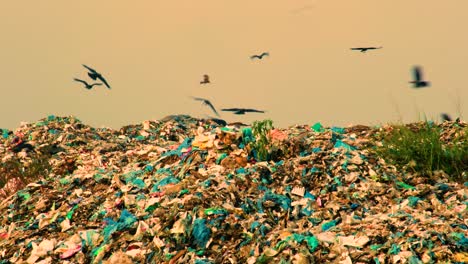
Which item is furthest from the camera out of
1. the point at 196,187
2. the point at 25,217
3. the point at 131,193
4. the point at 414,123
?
the point at 414,123

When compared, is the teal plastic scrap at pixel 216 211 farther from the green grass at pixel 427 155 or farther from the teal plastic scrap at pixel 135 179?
the green grass at pixel 427 155

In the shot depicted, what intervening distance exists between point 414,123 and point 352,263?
17.5 feet

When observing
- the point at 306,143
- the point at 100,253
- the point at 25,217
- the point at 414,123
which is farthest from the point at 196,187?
the point at 414,123

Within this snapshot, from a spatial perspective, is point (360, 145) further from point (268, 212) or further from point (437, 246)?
point (437, 246)

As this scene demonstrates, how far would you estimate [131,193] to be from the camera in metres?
7.21

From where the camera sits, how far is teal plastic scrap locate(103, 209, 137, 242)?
608cm

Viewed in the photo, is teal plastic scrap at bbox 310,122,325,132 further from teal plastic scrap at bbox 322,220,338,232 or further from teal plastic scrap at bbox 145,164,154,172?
teal plastic scrap at bbox 322,220,338,232

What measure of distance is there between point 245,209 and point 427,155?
275 cm

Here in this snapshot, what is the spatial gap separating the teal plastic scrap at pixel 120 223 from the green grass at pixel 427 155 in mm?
3484

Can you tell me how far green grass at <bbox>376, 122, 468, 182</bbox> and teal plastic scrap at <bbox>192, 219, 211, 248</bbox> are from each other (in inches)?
119

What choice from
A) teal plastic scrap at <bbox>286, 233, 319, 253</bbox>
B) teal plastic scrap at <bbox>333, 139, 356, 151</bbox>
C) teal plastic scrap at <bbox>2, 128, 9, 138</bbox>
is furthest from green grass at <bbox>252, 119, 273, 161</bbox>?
teal plastic scrap at <bbox>2, 128, 9, 138</bbox>

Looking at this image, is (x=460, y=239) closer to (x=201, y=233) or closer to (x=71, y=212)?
(x=201, y=233)

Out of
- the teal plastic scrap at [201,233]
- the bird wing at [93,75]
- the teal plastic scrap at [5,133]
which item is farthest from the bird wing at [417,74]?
the teal plastic scrap at [5,133]

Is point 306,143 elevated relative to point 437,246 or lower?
elevated
